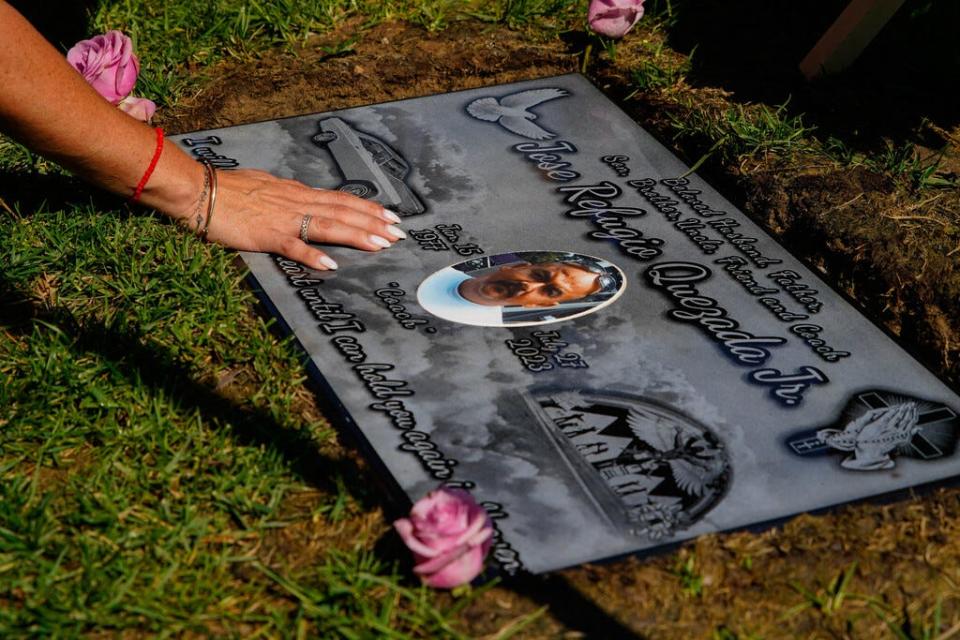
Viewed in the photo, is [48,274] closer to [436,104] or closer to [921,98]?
[436,104]

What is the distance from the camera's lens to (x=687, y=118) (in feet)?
11.5

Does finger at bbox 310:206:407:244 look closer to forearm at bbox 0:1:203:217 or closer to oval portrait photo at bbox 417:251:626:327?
oval portrait photo at bbox 417:251:626:327

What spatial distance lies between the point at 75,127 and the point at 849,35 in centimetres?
228

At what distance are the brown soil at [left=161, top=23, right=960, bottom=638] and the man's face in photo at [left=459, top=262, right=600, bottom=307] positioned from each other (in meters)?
0.52

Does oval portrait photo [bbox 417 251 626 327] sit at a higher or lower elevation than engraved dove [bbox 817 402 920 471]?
lower

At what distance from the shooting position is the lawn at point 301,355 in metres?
2.04

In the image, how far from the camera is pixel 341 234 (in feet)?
9.40

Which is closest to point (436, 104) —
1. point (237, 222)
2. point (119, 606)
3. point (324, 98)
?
→ point (324, 98)

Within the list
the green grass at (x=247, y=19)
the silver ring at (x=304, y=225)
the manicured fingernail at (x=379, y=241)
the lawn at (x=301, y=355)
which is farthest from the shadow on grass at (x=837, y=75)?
the silver ring at (x=304, y=225)

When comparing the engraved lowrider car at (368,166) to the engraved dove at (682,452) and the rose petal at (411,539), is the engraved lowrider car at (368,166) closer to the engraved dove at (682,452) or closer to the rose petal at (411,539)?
the engraved dove at (682,452)

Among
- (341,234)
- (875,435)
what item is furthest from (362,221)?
(875,435)

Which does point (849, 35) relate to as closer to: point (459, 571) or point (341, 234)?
point (341, 234)

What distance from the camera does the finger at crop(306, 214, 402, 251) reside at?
9.38 feet

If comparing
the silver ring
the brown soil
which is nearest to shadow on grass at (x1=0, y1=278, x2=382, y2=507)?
the brown soil
